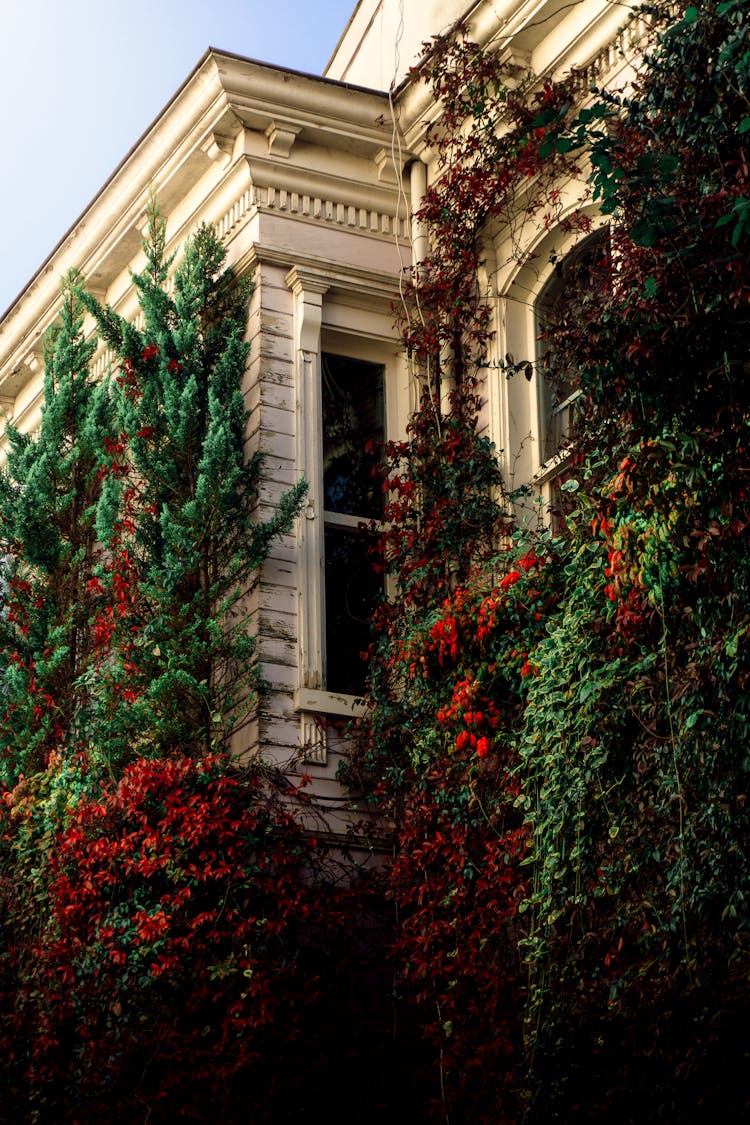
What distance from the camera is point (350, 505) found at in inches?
399

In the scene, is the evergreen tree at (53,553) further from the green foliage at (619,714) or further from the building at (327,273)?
the green foliage at (619,714)

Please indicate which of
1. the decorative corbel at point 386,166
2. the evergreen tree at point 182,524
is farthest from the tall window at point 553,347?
the evergreen tree at point 182,524

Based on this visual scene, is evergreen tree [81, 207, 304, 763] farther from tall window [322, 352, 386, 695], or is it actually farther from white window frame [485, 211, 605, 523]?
white window frame [485, 211, 605, 523]

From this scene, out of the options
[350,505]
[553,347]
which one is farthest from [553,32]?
[350,505]

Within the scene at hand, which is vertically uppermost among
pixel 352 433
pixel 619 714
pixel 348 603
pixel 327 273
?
pixel 327 273

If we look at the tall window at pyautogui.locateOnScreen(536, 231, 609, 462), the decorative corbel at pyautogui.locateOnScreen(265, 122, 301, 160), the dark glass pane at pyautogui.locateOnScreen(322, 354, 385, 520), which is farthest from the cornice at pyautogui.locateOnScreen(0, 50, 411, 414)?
the tall window at pyautogui.locateOnScreen(536, 231, 609, 462)

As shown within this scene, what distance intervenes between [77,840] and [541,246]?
4261 mm

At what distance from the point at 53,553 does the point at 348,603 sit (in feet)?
7.01

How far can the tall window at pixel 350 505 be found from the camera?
969cm

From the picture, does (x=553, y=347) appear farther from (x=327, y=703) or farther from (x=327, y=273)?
(x=327, y=703)

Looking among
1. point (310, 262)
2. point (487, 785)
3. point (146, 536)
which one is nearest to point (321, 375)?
point (310, 262)

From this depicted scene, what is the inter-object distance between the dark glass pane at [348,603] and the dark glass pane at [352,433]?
25cm

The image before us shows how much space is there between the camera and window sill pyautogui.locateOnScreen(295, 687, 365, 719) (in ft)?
29.8

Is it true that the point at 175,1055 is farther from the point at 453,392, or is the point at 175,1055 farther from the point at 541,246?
the point at 541,246
